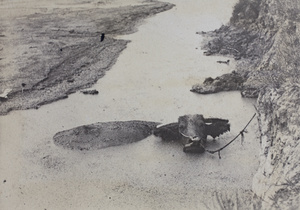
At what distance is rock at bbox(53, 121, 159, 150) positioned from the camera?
1326 centimetres

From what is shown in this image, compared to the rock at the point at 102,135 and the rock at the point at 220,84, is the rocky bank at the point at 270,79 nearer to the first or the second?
the rock at the point at 220,84

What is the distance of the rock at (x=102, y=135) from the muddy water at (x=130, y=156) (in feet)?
1.08

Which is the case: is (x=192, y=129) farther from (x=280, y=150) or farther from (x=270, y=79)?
(x=280, y=150)

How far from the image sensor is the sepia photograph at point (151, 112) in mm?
10406

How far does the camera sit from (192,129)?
13094 millimetres

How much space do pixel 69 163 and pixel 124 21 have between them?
17148 mm

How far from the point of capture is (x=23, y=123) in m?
14.6

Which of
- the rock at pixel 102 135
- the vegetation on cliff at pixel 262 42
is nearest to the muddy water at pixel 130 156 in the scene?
the rock at pixel 102 135

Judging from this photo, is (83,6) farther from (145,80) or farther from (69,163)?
(69,163)

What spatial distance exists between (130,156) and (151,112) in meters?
3.19

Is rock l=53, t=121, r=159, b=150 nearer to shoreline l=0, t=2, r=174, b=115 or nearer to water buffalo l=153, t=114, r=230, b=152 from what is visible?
water buffalo l=153, t=114, r=230, b=152

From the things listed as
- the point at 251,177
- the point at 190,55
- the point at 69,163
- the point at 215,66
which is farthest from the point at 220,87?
the point at 69,163

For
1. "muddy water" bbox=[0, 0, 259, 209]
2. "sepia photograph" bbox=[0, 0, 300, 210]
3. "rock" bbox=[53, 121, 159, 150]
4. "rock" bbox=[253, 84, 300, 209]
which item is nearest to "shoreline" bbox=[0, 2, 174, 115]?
"sepia photograph" bbox=[0, 0, 300, 210]

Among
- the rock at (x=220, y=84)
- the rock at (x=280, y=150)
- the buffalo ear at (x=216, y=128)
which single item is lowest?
the buffalo ear at (x=216, y=128)
